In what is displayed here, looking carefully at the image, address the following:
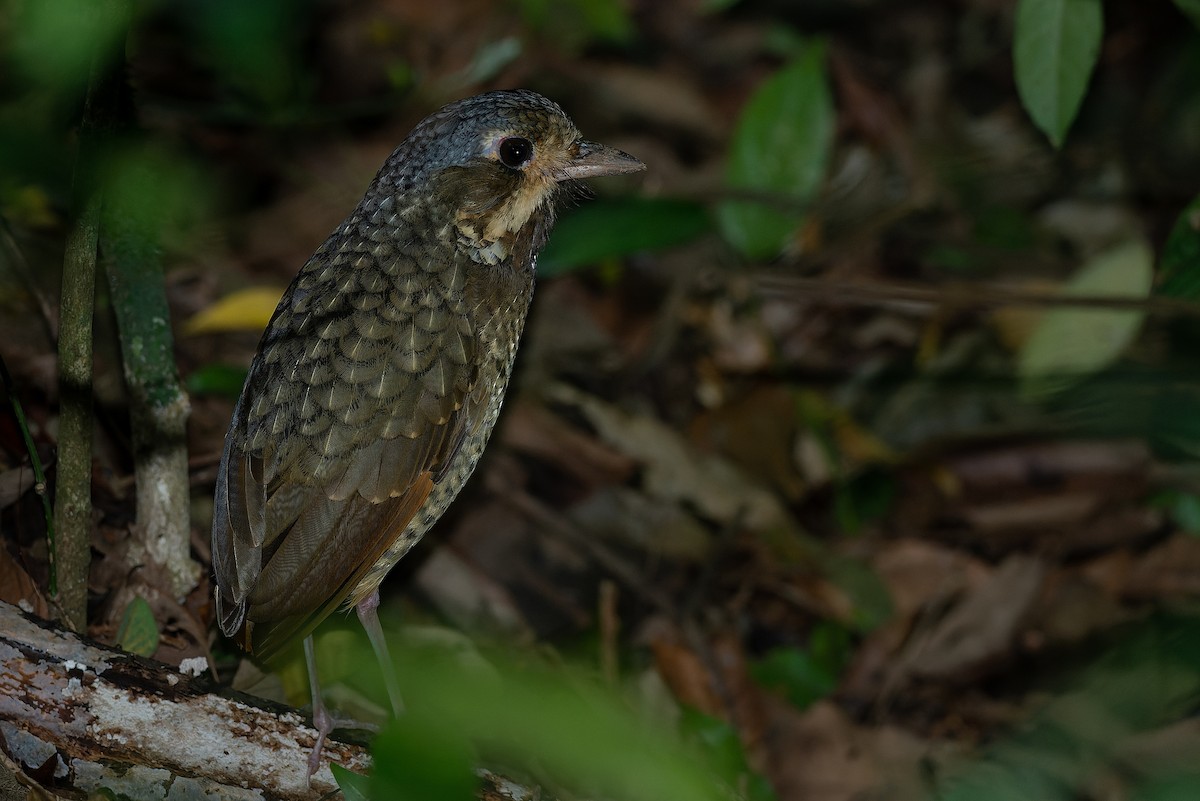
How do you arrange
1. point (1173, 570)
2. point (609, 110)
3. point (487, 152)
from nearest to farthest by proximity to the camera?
1. point (487, 152)
2. point (1173, 570)
3. point (609, 110)

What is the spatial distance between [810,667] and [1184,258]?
1764mm

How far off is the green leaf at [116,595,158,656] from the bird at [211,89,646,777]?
0.32m

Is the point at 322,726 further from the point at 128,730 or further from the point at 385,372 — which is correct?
the point at 385,372

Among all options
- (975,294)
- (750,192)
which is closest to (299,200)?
(750,192)

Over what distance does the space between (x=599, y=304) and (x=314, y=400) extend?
8.71 feet

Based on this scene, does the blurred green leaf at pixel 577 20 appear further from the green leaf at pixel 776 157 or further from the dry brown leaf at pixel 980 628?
the dry brown leaf at pixel 980 628

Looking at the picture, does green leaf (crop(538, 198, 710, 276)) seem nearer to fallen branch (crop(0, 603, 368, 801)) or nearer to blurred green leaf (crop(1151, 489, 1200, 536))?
blurred green leaf (crop(1151, 489, 1200, 536))

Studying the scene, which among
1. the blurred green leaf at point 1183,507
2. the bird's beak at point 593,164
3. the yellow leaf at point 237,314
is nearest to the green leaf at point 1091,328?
the blurred green leaf at point 1183,507

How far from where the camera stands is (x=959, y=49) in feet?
22.5

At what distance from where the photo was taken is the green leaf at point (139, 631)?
3.08 metres

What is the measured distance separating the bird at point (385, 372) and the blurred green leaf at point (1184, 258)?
4.78 ft

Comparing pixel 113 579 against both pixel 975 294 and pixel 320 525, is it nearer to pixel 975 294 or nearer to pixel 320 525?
pixel 320 525

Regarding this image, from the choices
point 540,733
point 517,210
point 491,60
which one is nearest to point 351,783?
point 540,733

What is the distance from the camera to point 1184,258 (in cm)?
340
